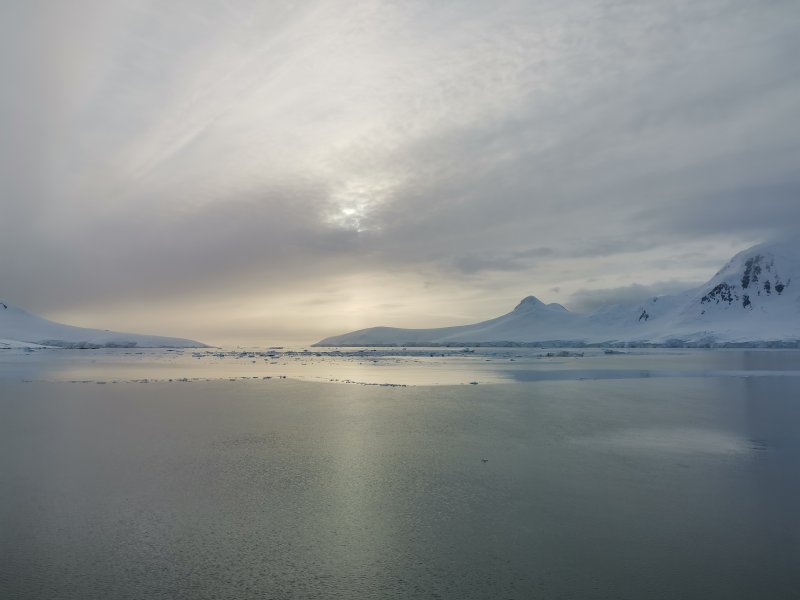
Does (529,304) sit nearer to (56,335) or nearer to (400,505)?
→ (56,335)

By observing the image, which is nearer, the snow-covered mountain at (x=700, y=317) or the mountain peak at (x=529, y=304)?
the snow-covered mountain at (x=700, y=317)

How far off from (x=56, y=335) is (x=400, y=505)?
150266mm

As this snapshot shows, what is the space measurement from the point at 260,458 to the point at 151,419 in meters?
6.74

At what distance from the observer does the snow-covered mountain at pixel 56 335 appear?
405 ft

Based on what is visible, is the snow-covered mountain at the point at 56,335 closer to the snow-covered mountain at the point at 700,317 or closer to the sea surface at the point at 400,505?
the snow-covered mountain at the point at 700,317

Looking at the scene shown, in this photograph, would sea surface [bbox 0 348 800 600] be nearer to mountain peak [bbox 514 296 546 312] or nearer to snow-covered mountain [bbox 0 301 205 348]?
snow-covered mountain [bbox 0 301 205 348]

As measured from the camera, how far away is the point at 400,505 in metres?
7.75

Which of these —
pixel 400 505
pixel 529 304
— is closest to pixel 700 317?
pixel 529 304

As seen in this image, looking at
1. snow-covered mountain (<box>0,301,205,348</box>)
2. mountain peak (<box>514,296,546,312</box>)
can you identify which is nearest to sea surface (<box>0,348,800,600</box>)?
snow-covered mountain (<box>0,301,205,348</box>)

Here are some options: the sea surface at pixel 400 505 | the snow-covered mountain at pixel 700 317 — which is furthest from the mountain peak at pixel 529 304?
the sea surface at pixel 400 505

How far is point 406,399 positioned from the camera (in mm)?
20234

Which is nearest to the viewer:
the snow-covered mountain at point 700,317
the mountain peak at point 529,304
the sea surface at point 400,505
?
the sea surface at point 400,505

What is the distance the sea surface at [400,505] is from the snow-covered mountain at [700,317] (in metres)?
97.8

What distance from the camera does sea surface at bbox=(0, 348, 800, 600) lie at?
541 centimetres
